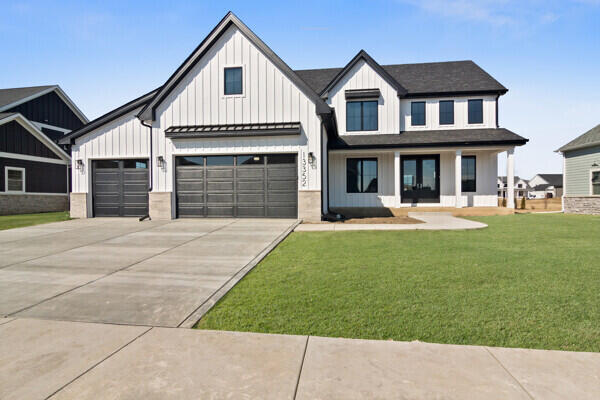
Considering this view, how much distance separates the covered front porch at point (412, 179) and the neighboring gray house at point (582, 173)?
5490 mm

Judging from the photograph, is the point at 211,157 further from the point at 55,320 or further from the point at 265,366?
the point at 265,366

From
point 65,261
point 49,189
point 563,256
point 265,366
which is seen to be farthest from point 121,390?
point 49,189

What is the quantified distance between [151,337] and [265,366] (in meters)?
1.32

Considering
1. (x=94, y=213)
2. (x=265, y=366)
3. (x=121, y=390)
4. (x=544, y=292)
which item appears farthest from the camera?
(x=94, y=213)

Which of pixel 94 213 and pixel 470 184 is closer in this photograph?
pixel 94 213

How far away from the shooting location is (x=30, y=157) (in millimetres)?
19078

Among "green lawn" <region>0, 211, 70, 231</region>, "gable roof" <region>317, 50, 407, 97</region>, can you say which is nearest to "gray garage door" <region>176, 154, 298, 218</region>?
"green lawn" <region>0, 211, 70, 231</region>

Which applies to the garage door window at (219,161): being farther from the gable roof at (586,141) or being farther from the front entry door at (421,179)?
the gable roof at (586,141)

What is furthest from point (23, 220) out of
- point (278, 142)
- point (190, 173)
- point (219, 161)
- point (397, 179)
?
point (397, 179)

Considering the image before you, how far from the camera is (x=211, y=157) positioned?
13070 millimetres

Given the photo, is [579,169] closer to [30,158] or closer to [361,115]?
[361,115]

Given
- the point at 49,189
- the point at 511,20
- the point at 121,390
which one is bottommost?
the point at 121,390

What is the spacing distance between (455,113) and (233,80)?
12.1 metres

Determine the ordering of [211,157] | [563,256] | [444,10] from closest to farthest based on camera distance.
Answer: [563,256] → [444,10] → [211,157]
